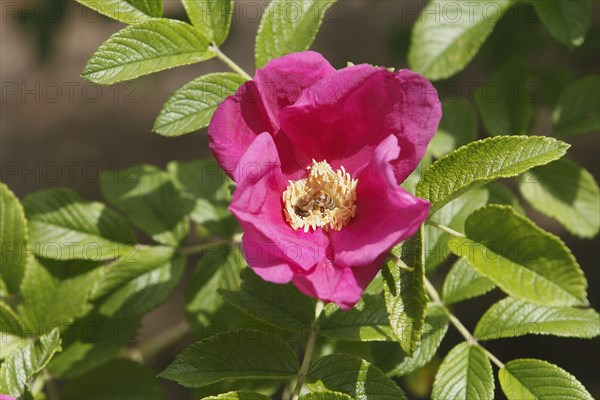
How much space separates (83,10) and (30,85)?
89.4 inches

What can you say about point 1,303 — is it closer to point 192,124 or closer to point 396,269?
point 192,124

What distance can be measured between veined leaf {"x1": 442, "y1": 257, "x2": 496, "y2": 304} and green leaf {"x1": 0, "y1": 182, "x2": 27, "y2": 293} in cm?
115

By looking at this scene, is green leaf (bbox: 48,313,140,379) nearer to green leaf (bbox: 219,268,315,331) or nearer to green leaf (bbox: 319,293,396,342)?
green leaf (bbox: 219,268,315,331)

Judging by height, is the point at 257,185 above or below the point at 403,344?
above

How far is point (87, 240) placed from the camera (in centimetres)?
219

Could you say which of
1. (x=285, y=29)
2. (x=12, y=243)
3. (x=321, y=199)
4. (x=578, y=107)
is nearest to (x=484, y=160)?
(x=321, y=199)

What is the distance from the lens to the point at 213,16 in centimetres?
198

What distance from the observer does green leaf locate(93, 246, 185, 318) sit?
2162 millimetres

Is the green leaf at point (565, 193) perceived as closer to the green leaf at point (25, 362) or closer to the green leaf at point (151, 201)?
the green leaf at point (151, 201)

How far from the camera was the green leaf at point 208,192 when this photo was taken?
92.4 inches

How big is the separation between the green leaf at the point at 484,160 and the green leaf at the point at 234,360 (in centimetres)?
53

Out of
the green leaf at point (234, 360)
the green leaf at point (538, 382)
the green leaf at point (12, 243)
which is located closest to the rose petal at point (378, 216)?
the green leaf at point (234, 360)

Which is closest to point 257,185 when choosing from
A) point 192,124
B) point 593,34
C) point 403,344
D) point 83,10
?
point 192,124

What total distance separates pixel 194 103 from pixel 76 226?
612 millimetres
